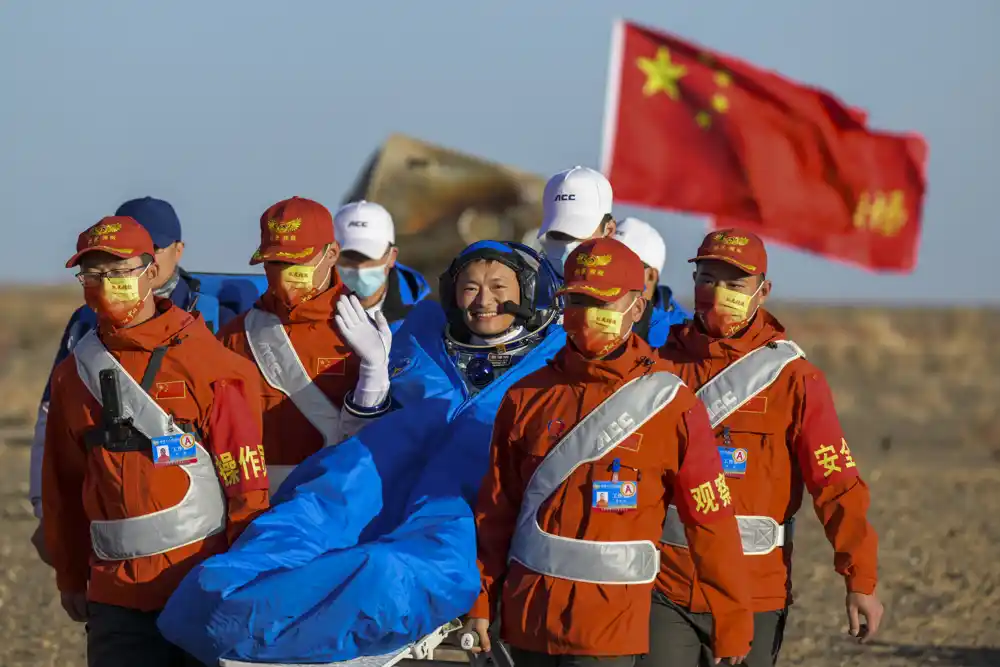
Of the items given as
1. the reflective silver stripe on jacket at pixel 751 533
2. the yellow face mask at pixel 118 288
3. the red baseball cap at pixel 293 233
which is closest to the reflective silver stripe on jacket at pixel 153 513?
the yellow face mask at pixel 118 288

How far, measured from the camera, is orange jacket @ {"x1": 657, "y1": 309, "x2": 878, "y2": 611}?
6570mm

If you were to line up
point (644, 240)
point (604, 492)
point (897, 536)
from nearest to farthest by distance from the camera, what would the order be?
point (604, 492) < point (644, 240) < point (897, 536)

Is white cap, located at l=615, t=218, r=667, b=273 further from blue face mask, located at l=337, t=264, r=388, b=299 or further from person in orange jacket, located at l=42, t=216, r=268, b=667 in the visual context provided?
person in orange jacket, located at l=42, t=216, r=268, b=667

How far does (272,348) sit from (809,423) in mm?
2144

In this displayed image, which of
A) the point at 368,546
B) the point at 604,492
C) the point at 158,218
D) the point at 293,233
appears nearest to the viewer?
the point at 604,492

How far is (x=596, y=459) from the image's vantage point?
592 centimetres

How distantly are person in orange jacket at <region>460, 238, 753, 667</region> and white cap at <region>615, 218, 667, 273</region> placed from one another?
338 centimetres

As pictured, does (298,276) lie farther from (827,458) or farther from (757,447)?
(827,458)

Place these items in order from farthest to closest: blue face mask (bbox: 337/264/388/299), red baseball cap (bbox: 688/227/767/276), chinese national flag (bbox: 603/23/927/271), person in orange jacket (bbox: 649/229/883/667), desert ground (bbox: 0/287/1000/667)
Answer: chinese national flag (bbox: 603/23/927/271) → desert ground (bbox: 0/287/1000/667) → blue face mask (bbox: 337/264/388/299) → red baseball cap (bbox: 688/227/767/276) → person in orange jacket (bbox: 649/229/883/667)

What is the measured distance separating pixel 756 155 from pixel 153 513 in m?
8.36

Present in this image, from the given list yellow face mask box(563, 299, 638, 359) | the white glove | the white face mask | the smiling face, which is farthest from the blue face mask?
yellow face mask box(563, 299, 638, 359)

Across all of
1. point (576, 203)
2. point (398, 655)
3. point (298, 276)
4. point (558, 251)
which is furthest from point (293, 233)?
point (398, 655)

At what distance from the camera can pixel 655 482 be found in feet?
19.6

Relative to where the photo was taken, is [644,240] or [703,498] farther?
[644,240]
